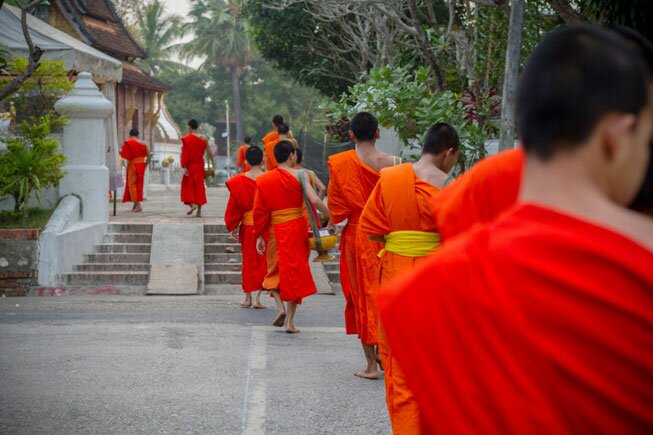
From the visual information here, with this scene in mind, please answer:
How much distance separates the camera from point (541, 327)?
201cm

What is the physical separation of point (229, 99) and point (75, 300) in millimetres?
58274

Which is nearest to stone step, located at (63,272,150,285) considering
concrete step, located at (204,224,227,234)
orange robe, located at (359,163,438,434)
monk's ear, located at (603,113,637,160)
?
concrete step, located at (204,224,227,234)

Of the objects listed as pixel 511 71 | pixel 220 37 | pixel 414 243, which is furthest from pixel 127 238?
pixel 220 37

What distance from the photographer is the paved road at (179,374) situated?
6586mm

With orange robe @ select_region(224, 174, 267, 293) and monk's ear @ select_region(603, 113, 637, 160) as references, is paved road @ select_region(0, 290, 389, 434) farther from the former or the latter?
monk's ear @ select_region(603, 113, 637, 160)

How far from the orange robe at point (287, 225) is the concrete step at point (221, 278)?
3861 mm

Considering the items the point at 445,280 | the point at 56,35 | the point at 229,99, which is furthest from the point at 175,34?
the point at 445,280

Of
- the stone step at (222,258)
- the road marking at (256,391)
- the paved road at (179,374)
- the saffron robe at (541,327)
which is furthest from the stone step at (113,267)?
the saffron robe at (541,327)

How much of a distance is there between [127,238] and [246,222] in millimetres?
3704

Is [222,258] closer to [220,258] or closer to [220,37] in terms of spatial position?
[220,258]

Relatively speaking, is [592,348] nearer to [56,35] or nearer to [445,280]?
[445,280]

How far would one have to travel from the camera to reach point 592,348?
1.97 metres

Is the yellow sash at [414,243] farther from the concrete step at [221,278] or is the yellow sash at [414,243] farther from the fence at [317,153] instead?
the fence at [317,153]

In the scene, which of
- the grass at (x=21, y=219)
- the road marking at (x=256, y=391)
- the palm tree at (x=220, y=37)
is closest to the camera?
the road marking at (x=256, y=391)
